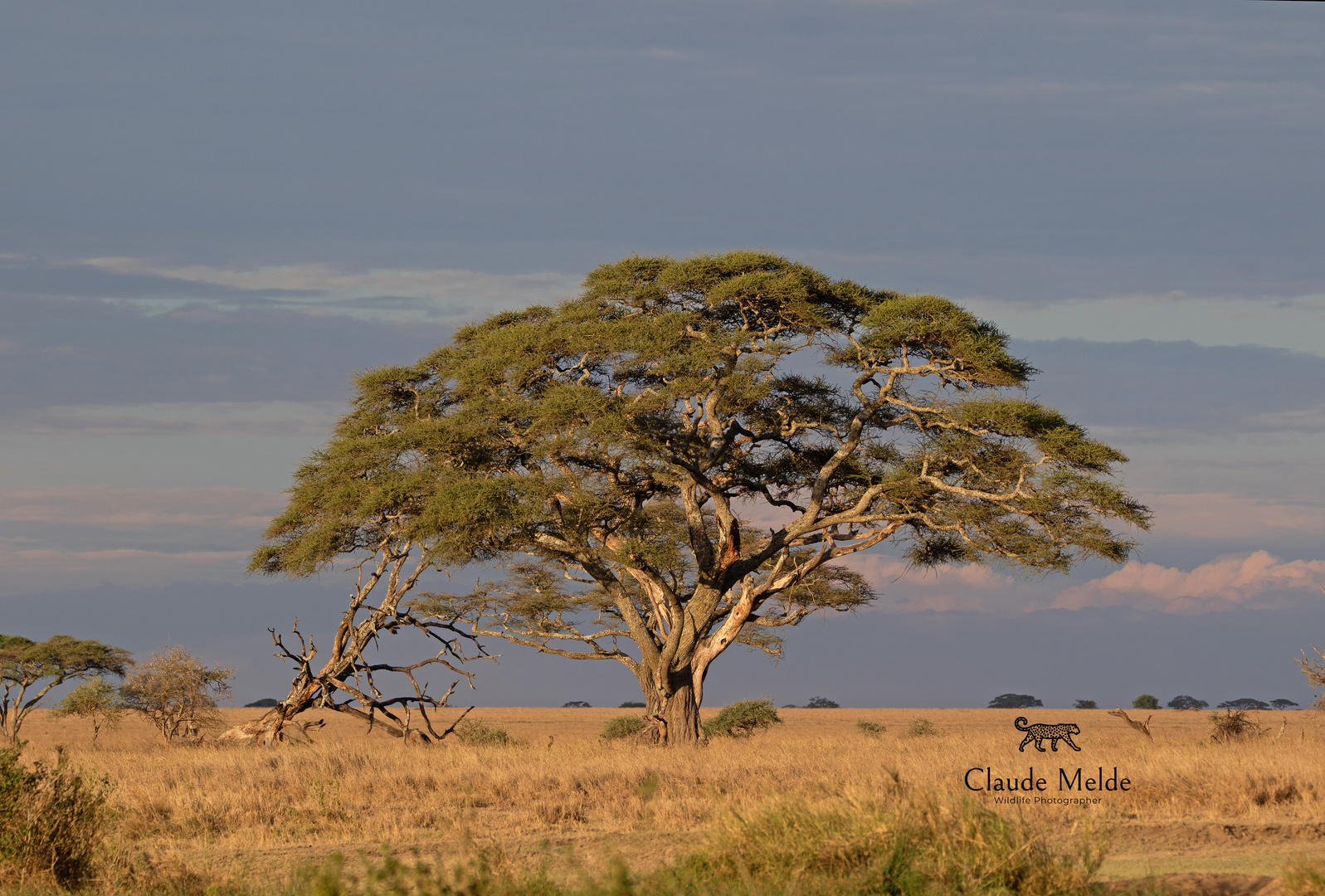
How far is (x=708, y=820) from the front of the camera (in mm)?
12516

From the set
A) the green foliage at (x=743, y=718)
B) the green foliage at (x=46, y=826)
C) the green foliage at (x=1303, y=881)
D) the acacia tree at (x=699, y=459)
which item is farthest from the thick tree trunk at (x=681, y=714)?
the green foliage at (x=1303, y=881)

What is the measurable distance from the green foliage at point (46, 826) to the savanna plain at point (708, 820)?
307 mm

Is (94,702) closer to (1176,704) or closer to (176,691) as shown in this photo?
(176,691)

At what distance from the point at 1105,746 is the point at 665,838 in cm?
1327

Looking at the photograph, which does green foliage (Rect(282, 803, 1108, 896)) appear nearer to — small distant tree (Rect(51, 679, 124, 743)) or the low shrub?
the low shrub

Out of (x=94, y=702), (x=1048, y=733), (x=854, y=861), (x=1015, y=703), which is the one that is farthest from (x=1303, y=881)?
(x=1015, y=703)

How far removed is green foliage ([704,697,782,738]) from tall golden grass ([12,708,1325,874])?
14.0m

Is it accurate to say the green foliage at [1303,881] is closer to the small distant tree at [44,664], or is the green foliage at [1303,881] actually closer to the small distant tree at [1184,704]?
the small distant tree at [44,664]

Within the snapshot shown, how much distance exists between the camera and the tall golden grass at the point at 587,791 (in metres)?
12.2

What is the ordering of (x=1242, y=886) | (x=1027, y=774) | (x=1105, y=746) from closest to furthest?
(x=1242, y=886)
(x=1027, y=774)
(x=1105, y=746)

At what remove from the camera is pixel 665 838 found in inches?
475

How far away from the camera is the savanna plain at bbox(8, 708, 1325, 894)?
351 inches

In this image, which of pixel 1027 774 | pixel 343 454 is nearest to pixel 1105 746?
pixel 1027 774

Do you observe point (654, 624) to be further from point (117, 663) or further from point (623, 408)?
point (117, 663)
